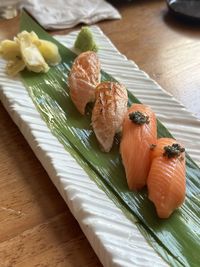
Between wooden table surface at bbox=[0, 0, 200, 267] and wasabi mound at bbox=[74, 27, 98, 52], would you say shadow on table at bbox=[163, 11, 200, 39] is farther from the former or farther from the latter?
wasabi mound at bbox=[74, 27, 98, 52]

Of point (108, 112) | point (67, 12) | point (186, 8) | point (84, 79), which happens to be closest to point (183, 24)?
point (186, 8)

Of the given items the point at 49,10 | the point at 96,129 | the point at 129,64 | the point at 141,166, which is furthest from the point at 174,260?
the point at 49,10

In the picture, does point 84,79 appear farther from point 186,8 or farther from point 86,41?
point 186,8

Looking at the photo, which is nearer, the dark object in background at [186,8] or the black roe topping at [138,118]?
the black roe topping at [138,118]

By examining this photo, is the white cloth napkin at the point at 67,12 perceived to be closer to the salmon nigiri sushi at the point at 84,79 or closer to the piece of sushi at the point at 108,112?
the salmon nigiri sushi at the point at 84,79

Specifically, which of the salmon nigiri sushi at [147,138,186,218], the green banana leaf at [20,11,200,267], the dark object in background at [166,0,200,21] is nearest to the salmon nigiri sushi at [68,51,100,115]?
the green banana leaf at [20,11,200,267]

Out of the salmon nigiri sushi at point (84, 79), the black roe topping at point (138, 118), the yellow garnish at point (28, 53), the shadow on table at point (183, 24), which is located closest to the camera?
the black roe topping at point (138, 118)

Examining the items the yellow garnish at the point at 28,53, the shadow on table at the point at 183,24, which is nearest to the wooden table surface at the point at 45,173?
the shadow on table at the point at 183,24
